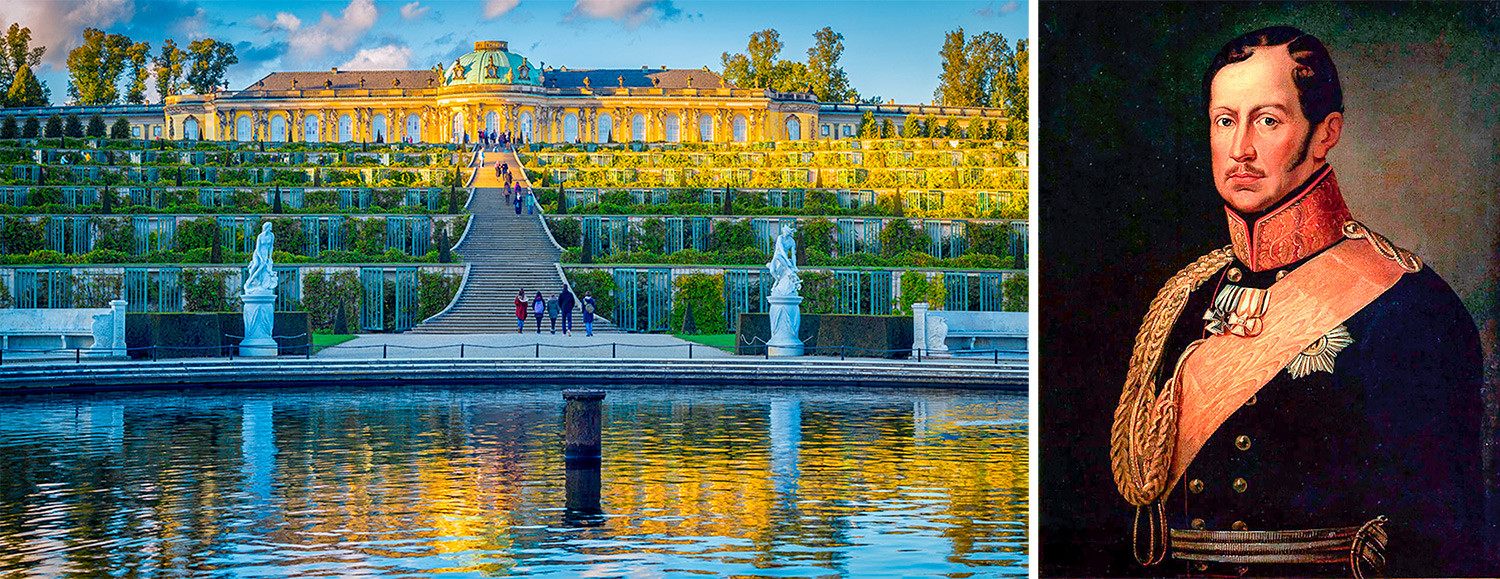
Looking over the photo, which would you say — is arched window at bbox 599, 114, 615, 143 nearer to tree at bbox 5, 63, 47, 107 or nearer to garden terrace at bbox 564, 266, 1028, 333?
tree at bbox 5, 63, 47, 107

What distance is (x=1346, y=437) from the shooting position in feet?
13.1

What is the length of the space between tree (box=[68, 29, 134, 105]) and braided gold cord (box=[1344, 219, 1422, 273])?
303 feet

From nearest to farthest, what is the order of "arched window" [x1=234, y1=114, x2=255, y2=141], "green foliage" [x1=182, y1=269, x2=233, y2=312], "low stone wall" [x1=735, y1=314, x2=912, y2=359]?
"low stone wall" [x1=735, y1=314, x2=912, y2=359]
"green foliage" [x1=182, y1=269, x2=233, y2=312]
"arched window" [x1=234, y1=114, x2=255, y2=141]

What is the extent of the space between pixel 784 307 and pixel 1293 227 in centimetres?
1956

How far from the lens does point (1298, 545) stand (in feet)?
13.3

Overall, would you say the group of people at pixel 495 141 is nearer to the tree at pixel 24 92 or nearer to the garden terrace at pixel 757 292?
the tree at pixel 24 92

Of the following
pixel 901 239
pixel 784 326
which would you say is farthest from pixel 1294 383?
pixel 901 239

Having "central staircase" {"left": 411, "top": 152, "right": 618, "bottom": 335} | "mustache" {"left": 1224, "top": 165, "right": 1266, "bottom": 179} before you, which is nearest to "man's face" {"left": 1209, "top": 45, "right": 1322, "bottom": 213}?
"mustache" {"left": 1224, "top": 165, "right": 1266, "bottom": 179}

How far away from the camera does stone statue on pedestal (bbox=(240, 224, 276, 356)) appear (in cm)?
2311

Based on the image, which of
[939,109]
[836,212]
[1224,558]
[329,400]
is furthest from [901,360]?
[939,109]

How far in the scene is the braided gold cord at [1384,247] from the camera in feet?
13.0

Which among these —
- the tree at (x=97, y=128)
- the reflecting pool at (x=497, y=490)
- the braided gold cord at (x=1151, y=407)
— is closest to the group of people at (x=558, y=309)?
the reflecting pool at (x=497, y=490)

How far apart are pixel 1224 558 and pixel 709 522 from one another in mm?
5985

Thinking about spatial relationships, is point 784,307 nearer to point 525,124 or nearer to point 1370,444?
point 1370,444
